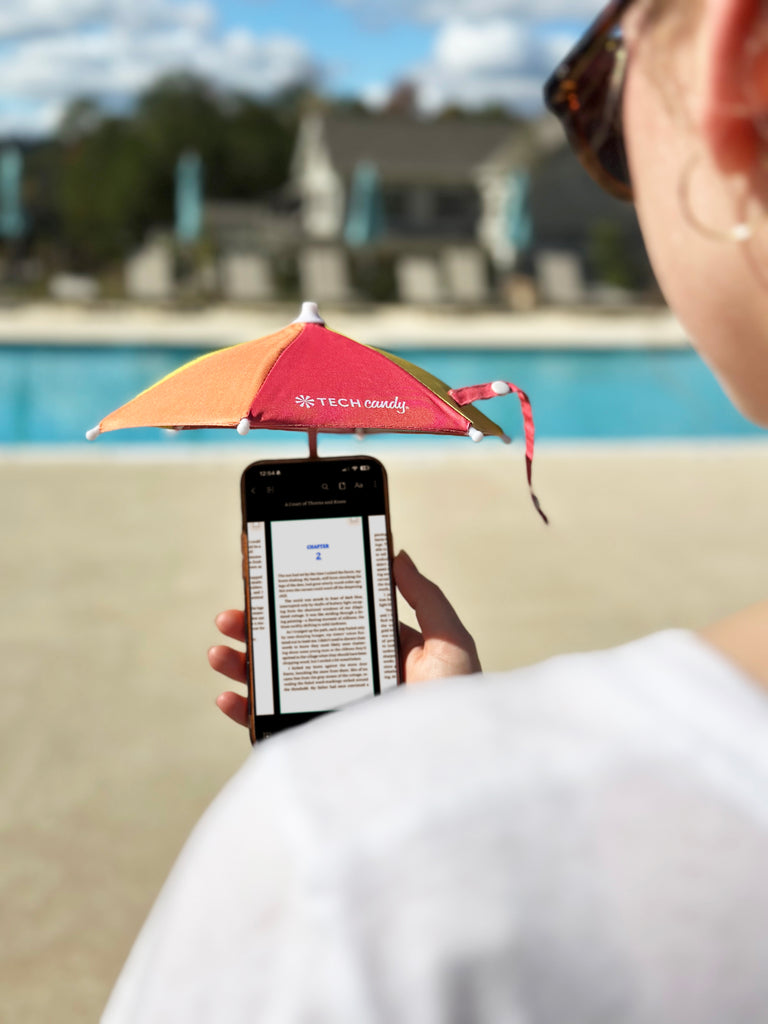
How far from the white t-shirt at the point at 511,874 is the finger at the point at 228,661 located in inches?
45.5

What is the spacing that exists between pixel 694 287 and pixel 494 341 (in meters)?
17.9

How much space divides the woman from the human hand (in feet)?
3.14

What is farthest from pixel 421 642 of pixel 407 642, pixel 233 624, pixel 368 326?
pixel 368 326

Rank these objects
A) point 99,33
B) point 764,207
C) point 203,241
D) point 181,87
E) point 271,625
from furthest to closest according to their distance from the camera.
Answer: point 99,33 → point 181,87 → point 203,241 → point 271,625 → point 764,207

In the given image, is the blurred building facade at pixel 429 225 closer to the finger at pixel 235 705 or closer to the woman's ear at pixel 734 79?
the finger at pixel 235 705

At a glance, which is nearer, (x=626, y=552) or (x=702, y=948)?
(x=702, y=948)

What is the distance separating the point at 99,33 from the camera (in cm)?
16800

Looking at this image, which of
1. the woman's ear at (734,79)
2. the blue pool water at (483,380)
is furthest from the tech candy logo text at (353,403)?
the blue pool water at (483,380)

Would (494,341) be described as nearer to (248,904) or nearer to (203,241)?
(203,241)

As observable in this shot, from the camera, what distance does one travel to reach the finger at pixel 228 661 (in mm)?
1580

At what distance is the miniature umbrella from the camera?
166cm

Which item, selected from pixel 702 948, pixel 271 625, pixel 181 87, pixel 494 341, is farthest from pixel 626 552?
pixel 181 87

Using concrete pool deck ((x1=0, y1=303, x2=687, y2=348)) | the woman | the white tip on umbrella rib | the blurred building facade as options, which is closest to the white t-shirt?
the woman

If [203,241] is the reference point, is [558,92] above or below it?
below
